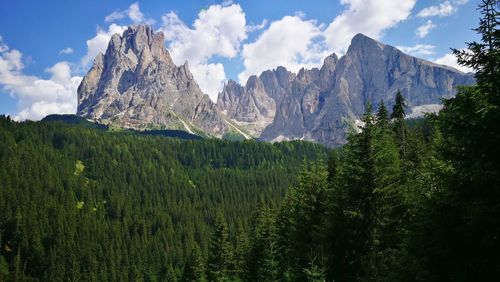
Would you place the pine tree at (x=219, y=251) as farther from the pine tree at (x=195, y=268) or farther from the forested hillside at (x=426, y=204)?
the forested hillside at (x=426, y=204)

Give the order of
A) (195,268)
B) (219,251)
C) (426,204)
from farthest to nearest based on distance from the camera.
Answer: (195,268)
(219,251)
(426,204)

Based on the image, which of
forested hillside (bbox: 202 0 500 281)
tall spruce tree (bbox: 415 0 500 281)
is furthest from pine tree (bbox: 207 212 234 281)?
tall spruce tree (bbox: 415 0 500 281)

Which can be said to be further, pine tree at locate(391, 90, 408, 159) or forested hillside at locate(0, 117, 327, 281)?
forested hillside at locate(0, 117, 327, 281)

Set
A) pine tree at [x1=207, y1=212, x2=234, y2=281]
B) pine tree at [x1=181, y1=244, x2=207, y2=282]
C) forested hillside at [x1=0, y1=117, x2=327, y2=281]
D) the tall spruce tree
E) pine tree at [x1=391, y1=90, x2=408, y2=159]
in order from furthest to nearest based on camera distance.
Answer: forested hillside at [x1=0, y1=117, x2=327, y2=281], pine tree at [x1=181, y1=244, x2=207, y2=282], pine tree at [x1=207, y1=212, x2=234, y2=281], pine tree at [x1=391, y1=90, x2=408, y2=159], the tall spruce tree

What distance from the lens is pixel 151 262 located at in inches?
5423

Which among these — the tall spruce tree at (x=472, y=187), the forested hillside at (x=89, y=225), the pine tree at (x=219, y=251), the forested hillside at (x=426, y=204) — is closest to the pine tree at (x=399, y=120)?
the forested hillside at (x=426, y=204)

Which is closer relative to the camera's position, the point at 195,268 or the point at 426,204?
the point at 426,204

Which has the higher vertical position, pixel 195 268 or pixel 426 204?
pixel 426 204

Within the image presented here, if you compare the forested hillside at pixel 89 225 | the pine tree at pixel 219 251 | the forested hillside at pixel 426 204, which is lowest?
the forested hillside at pixel 89 225

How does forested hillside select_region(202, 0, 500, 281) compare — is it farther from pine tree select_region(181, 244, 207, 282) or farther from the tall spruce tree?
pine tree select_region(181, 244, 207, 282)

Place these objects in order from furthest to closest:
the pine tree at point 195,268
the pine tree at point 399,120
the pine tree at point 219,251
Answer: the pine tree at point 195,268
the pine tree at point 219,251
the pine tree at point 399,120

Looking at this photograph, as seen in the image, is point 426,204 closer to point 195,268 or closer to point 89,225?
point 195,268

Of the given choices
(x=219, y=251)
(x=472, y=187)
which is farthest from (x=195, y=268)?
(x=472, y=187)

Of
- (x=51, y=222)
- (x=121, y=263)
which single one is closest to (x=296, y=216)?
(x=121, y=263)
